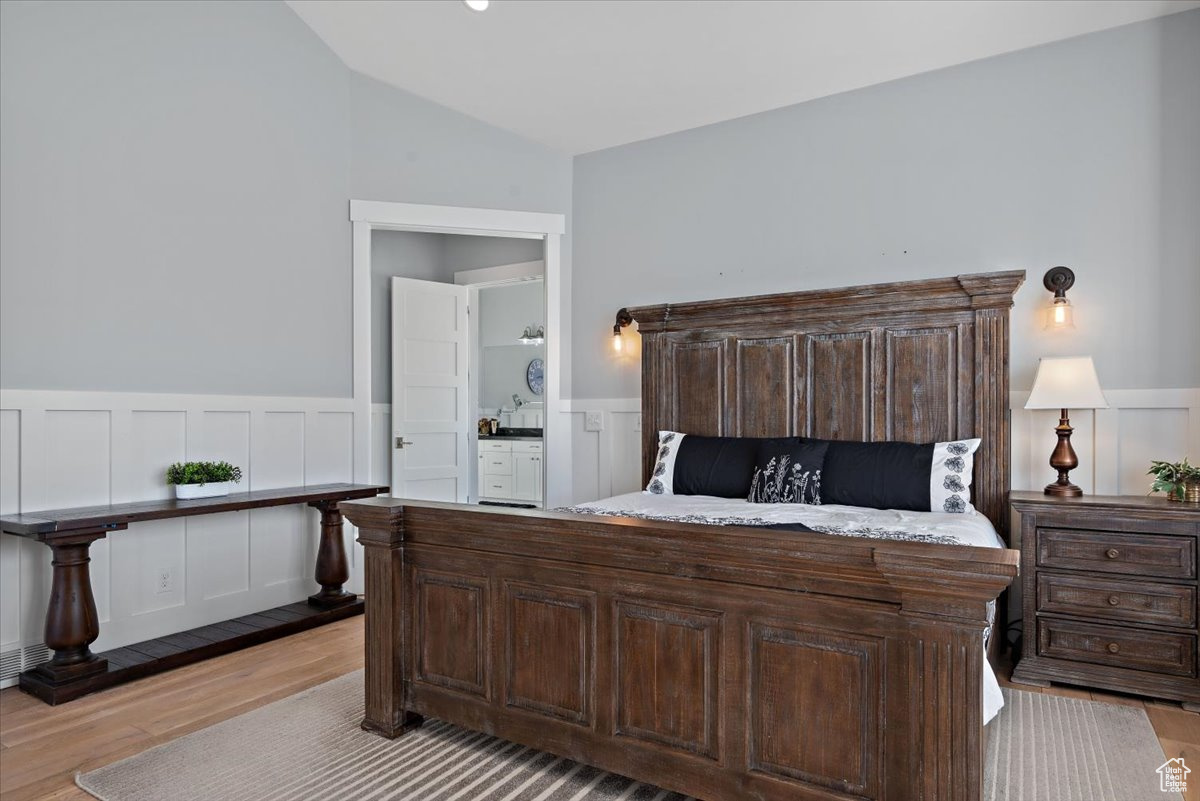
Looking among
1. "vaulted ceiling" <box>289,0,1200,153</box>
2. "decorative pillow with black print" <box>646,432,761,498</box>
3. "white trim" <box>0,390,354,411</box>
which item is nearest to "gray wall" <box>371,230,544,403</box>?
"white trim" <box>0,390,354,411</box>

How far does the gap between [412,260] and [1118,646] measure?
5126 mm

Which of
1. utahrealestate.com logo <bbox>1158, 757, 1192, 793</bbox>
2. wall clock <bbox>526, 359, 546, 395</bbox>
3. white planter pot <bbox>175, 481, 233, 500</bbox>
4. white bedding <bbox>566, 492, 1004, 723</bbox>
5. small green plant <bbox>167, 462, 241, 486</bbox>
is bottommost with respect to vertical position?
utahrealestate.com logo <bbox>1158, 757, 1192, 793</bbox>

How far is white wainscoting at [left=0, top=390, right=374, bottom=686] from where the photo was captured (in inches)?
122

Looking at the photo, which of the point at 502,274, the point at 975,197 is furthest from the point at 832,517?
the point at 502,274

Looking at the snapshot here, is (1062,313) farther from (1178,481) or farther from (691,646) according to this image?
(691,646)

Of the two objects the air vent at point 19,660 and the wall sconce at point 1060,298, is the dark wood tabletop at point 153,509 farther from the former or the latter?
the wall sconce at point 1060,298

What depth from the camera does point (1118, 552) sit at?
9.61ft

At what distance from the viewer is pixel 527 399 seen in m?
8.80

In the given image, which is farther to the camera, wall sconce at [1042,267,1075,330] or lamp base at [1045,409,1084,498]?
wall sconce at [1042,267,1075,330]

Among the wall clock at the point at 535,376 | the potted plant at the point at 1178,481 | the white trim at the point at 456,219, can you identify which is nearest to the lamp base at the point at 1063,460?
the potted plant at the point at 1178,481

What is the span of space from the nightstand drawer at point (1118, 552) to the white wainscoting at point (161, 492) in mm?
3784

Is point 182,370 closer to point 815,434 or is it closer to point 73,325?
point 73,325

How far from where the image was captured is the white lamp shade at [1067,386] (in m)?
3.16

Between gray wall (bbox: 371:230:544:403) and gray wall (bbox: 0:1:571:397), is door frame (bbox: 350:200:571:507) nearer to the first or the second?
gray wall (bbox: 0:1:571:397)
